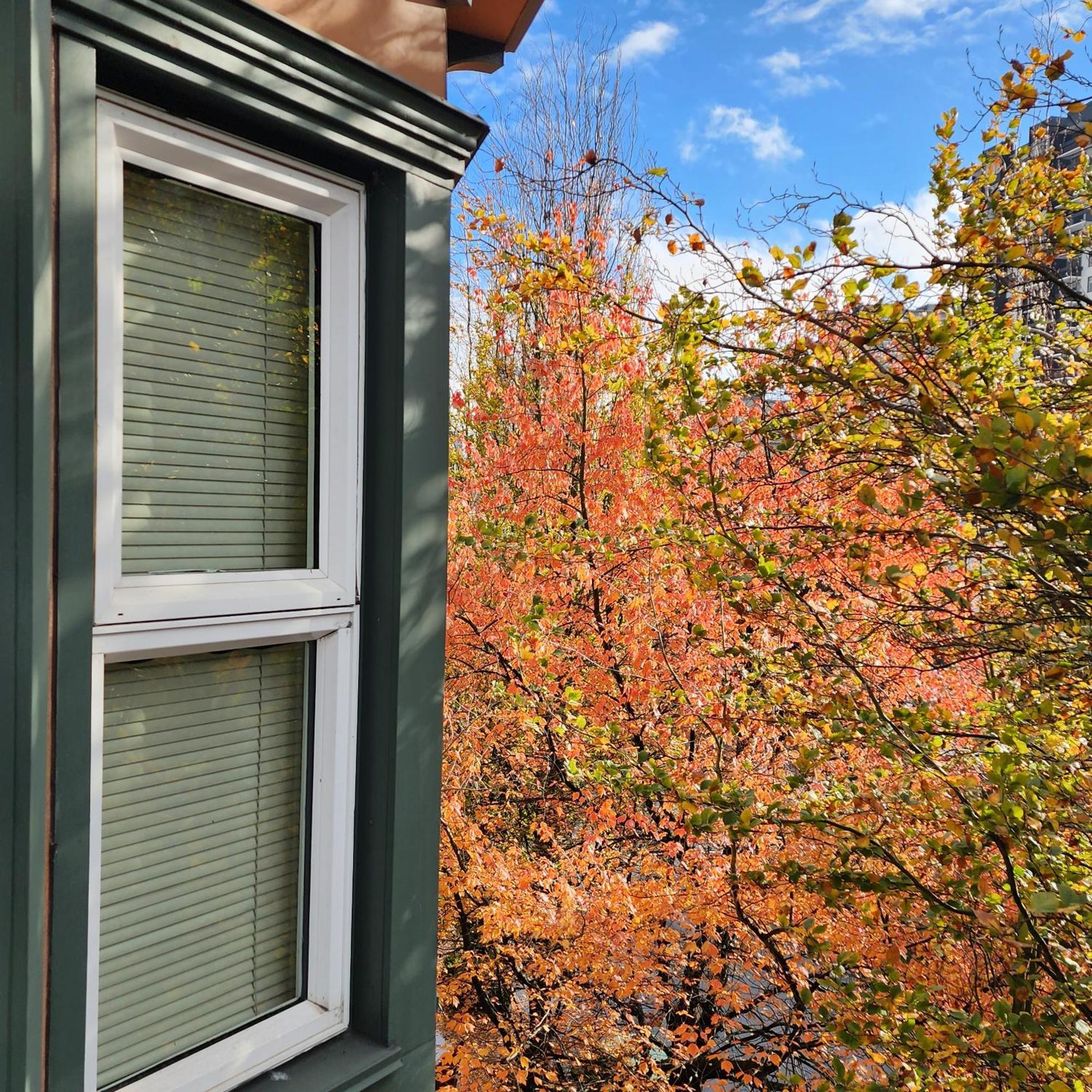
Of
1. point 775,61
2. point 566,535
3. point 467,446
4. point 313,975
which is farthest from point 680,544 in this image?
point 775,61

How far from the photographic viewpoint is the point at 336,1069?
4.73ft

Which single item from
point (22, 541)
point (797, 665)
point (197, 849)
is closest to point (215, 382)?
point (22, 541)

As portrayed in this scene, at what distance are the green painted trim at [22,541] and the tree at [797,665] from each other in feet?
5.49

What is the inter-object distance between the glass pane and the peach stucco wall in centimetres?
37

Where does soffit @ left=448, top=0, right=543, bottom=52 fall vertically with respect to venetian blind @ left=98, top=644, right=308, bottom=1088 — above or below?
above

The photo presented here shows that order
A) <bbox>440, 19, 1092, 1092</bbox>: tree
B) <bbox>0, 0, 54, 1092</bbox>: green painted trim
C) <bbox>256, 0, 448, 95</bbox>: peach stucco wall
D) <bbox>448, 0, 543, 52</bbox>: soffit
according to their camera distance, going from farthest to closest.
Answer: <bbox>440, 19, 1092, 1092</bbox>: tree < <bbox>448, 0, 543, 52</bbox>: soffit < <bbox>256, 0, 448, 95</bbox>: peach stucco wall < <bbox>0, 0, 54, 1092</bbox>: green painted trim

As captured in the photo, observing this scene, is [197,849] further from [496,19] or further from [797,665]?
[797,665]

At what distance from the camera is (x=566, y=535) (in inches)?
216

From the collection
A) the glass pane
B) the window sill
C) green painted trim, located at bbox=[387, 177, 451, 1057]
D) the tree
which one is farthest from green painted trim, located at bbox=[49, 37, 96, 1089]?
the tree

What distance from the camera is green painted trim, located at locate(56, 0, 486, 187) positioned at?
1.17 metres

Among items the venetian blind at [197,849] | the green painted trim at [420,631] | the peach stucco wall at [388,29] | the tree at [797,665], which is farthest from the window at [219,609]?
the tree at [797,665]

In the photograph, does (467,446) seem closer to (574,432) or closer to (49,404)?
(574,432)

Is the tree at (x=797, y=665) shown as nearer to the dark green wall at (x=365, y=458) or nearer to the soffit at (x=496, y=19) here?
the soffit at (x=496, y=19)

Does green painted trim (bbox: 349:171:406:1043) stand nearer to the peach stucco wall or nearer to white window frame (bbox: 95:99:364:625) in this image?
white window frame (bbox: 95:99:364:625)
